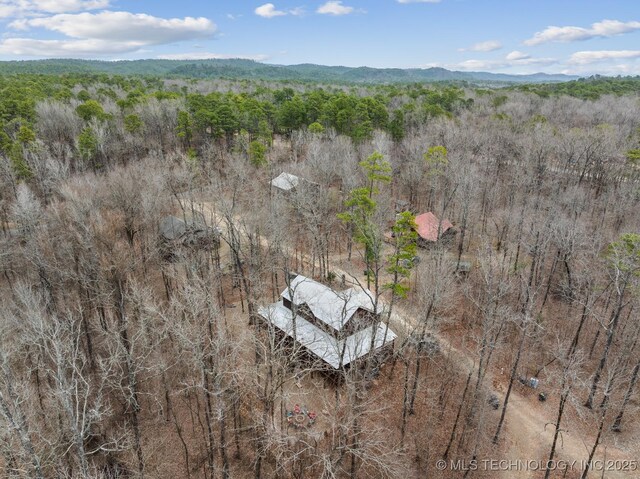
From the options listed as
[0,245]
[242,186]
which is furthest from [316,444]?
[0,245]

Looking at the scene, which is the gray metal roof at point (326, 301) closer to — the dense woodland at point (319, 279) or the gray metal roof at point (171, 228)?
Result: the dense woodland at point (319, 279)

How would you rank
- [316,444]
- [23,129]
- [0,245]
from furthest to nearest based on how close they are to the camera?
[23,129] < [0,245] < [316,444]

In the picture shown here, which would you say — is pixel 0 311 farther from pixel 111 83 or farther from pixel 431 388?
pixel 111 83

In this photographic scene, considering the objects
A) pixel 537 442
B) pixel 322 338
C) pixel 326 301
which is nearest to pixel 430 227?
pixel 326 301

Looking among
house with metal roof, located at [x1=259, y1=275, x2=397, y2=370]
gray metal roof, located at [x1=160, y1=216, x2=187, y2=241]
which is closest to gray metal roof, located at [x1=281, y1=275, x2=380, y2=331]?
house with metal roof, located at [x1=259, y1=275, x2=397, y2=370]

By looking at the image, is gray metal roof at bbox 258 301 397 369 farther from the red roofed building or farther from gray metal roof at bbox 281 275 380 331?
the red roofed building
